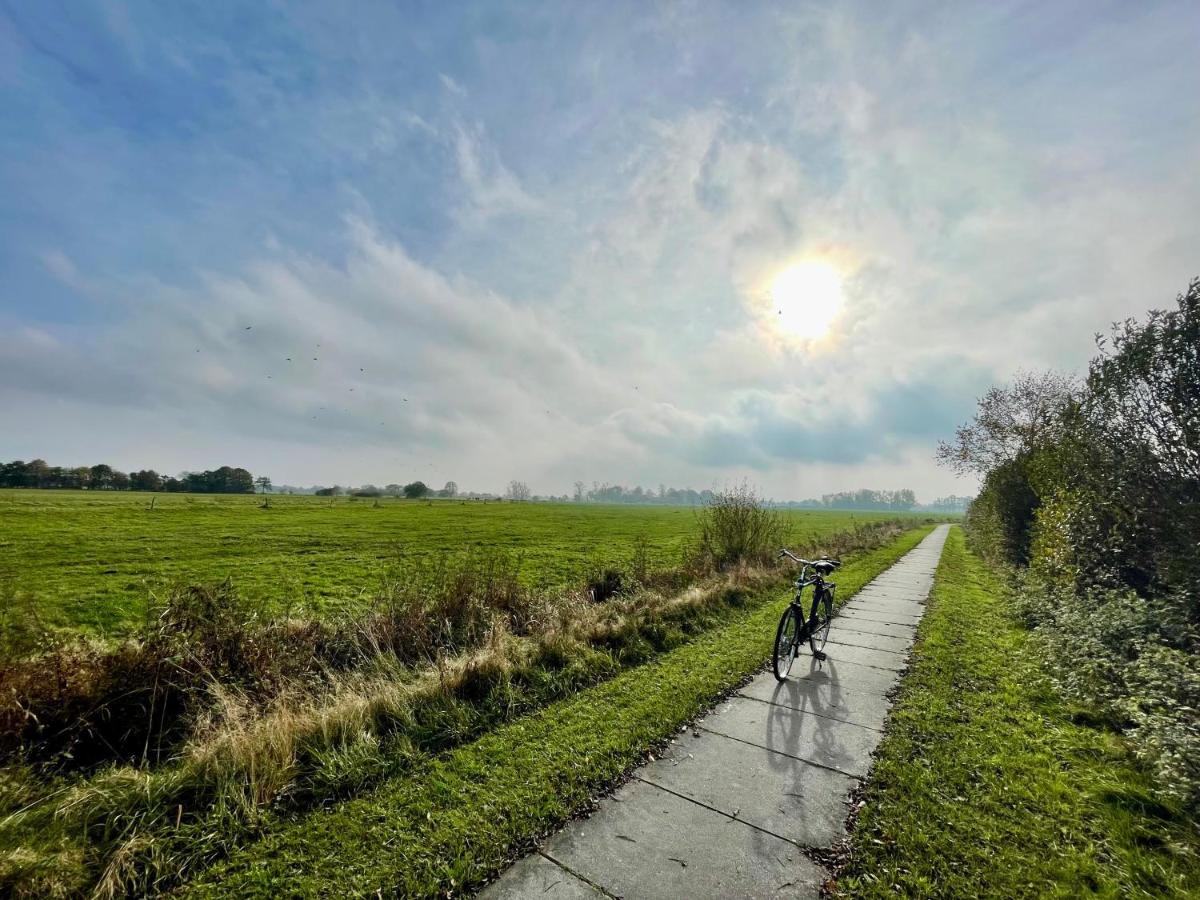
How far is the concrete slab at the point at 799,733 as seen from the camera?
4461 mm

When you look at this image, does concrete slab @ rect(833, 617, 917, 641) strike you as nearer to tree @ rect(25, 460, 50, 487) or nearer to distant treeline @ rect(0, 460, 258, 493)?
distant treeline @ rect(0, 460, 258, 493)

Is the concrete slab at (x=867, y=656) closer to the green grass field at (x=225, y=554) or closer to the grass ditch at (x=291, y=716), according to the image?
the grass ditch at (x=291, y=716)

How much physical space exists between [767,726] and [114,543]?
29.5 m

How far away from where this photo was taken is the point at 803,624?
6.65 metres

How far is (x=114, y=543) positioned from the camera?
22016 millimetres

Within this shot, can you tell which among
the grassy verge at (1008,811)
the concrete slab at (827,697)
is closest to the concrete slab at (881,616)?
the grassy verge at (1008,811)

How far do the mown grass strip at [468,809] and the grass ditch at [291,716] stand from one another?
0.95 ft

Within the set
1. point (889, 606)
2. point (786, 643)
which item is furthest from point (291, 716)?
point (889, 606)

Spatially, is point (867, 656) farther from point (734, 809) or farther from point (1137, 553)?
point (734, 809)

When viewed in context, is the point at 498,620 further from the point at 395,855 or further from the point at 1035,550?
the point at 1035,550

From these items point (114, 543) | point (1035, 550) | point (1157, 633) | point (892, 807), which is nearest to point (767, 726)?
point (892, 807)

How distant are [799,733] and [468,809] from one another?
131 inches

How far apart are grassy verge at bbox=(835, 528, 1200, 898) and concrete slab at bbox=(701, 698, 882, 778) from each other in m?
0.21

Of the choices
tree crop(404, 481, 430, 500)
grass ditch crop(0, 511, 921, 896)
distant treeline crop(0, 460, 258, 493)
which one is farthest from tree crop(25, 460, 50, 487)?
grass ditch crop(0, 511, 921, 896)
